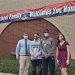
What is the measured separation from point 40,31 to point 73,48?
268 centimetres

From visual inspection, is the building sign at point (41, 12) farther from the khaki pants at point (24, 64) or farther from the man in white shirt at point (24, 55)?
the khaki pants at point (24, 64)

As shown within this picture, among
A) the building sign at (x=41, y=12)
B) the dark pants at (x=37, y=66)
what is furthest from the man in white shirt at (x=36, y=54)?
the building sign at (x=41, y=12)

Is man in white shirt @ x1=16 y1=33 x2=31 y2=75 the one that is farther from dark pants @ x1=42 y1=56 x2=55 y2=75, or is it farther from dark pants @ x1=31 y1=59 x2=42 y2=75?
dark pants @ x1=42 y1=56 x2=55 y2=75

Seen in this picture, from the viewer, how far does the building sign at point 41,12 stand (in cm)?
2080

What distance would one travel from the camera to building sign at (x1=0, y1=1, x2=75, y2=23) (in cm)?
2080

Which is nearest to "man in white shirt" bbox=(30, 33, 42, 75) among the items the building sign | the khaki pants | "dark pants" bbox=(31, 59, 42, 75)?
"dark pants" bbox=(31, 59, 42, 75)

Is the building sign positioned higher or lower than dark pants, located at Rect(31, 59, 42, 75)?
higher

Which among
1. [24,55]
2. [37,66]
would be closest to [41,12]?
[24,55]

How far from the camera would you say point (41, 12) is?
74.6 ft

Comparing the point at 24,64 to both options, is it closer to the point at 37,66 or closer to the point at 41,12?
the point at 37,66

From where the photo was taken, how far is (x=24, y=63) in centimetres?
1495

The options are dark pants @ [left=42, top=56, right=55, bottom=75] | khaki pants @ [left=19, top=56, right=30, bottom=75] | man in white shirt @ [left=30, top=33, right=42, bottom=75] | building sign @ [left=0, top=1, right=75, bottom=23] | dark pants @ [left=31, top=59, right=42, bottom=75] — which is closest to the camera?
dark pants @ [left=42, top=56, right=55, bottom=75]

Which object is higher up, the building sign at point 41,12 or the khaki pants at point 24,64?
the building sign at point 41,12

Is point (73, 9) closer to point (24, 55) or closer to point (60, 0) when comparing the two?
point (60, 0)
